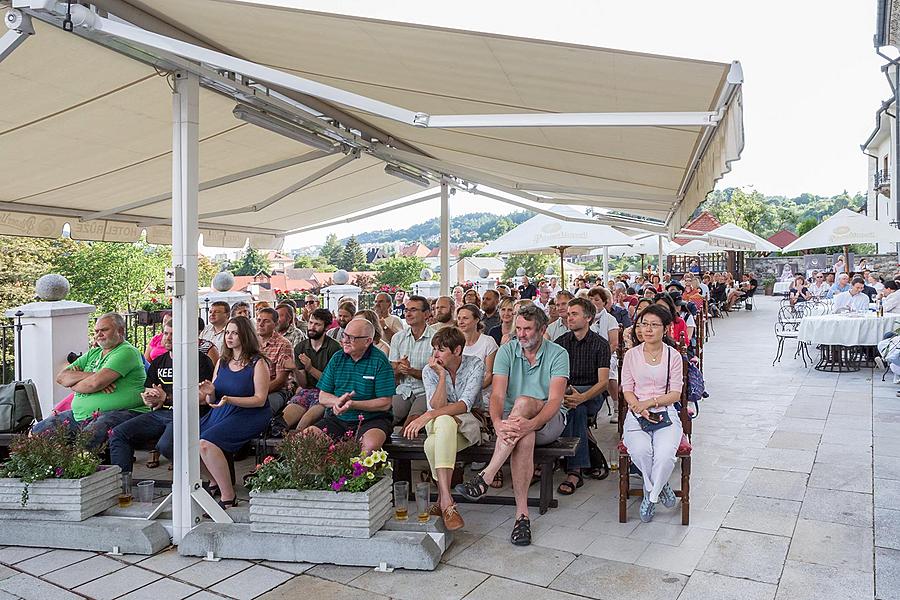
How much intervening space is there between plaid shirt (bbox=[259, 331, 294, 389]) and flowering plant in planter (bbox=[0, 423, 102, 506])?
153 centimetres

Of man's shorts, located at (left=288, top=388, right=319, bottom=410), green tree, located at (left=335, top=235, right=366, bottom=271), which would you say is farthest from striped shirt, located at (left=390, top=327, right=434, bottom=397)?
green tree, located at (left=335, top=235, right=366, bottom=271)

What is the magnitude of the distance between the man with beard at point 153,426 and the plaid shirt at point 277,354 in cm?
46

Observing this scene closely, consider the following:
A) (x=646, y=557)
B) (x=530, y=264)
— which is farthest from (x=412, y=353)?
(x=530, y=264)

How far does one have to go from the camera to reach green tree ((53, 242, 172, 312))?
23891 millimetres

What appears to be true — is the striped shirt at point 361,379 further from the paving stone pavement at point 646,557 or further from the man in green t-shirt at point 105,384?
the man in green t-shirt at point 105,384

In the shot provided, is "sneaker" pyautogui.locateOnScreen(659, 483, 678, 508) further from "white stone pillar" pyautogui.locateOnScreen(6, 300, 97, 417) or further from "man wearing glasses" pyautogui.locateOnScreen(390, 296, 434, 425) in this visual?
"white stone pillar" pyautogui.locateOnScreen(6, 300, 97, 417)

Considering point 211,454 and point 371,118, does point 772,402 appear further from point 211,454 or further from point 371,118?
point 211,454

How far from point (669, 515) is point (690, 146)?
2.20m

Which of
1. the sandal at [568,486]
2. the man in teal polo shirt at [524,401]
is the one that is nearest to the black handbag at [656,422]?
the man in teal polo shirt at [524,401]

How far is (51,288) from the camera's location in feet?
20.2

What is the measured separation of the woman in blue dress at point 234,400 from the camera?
4.24 m

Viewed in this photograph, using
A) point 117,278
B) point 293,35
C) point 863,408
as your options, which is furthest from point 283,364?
point 117,278

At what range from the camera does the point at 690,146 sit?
434 centimetres

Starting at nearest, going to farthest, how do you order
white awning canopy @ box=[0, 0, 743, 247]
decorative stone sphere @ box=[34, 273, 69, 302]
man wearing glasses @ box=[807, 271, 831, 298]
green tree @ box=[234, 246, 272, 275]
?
white awning canopy @ box=[0, 0, 743, 247], decorative stone sphere @ box=[34, 273, 69, 302], man wearing glasses @ box=[807, 271, 831, 298], green tree @ box=[234, 246, 272, 275]
